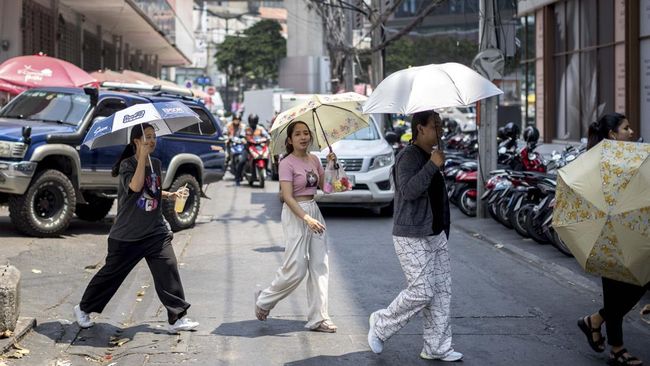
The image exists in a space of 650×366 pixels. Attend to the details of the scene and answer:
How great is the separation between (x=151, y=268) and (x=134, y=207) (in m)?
0.52

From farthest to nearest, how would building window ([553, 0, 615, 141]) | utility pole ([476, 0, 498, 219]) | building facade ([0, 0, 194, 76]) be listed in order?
1. building window ([553, 0, 615, 141])
2. building facade ([0, 0, 194, 76])
3. utility pole ([476, 0, 498, 219])

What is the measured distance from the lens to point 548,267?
1071cm

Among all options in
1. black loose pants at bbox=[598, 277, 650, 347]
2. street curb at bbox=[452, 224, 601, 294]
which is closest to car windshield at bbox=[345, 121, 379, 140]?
street curb at bbox=[452, 224, 601, 294]

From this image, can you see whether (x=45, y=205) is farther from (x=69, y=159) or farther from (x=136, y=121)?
(x=136, y=121)

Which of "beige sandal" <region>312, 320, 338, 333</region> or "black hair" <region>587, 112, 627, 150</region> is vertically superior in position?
"black hair" <region>587, 112, 627, 150</region>

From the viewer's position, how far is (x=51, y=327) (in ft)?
24.6

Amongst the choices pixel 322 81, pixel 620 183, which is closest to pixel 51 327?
pixel 620 183

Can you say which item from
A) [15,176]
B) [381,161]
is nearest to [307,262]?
[15,176]

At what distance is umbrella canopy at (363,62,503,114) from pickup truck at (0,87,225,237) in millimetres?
6520

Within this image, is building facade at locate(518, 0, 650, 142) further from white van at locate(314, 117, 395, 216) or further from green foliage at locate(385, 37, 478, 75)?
green foliage at locate(385, 37, 478, 75)

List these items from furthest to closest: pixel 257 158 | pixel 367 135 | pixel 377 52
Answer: pixel 377 52, pixel 257 158, pixel 367 135

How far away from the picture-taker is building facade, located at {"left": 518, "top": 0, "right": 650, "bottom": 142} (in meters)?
20.7

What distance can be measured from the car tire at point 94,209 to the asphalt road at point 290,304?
16 cm

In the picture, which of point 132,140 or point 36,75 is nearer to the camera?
point 132,140
